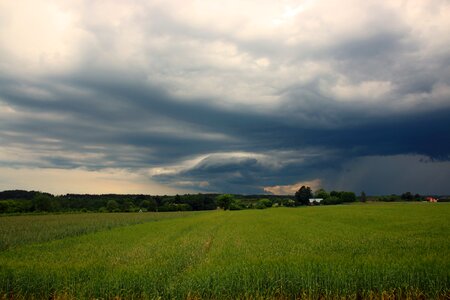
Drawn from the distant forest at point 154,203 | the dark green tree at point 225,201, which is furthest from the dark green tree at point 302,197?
the dark green tree at point 225,201

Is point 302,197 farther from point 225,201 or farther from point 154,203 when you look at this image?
point 154,203

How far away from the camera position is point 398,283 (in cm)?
1518

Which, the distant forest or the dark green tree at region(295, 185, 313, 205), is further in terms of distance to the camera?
the dark green tree at region(295, 185, 313, 205)

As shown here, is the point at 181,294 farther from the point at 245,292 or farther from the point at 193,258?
the point at 193,258

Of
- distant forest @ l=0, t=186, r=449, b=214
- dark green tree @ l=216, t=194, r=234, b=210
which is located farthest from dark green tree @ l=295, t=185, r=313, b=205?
dark green tree @ l=216, t=194, r=234, b=210

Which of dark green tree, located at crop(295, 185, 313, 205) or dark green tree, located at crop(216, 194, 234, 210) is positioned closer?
dark green tree, located at crop(216, 194, 234, 210)

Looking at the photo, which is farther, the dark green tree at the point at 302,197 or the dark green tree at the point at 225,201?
the dark green tree at the point at 302,197

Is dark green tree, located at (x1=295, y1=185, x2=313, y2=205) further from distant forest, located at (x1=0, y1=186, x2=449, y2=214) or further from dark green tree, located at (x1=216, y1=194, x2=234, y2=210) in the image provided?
dark green tree, located at (x1=216, y1=194, x2=234, y2=210)

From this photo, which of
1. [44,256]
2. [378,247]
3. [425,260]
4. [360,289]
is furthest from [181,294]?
[378,247]

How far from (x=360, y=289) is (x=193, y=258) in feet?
37.4

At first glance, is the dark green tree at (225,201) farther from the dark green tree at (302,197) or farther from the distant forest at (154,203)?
the dark green tree at (302,197)

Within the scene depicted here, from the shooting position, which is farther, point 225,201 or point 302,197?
point 302,197

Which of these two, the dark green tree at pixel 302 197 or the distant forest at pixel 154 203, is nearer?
the distant forest at pixel 154 203

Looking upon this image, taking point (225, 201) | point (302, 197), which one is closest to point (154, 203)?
point (225, 201)
